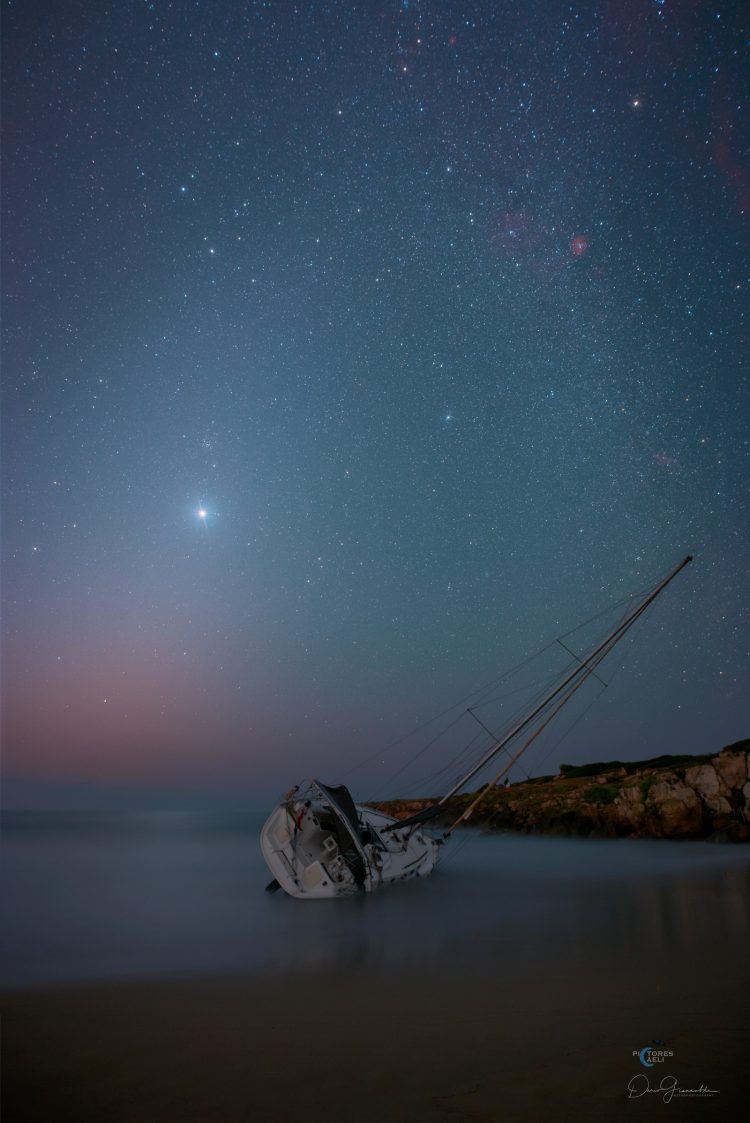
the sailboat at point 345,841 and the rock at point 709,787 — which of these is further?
the rock at point 709,787

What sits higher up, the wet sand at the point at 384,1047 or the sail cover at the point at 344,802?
the sail cover at the point at 344,802

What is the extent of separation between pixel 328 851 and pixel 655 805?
26.4 meters

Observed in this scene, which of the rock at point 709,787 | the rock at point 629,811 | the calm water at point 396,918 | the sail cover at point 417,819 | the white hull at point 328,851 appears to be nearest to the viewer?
the calm water at point 396,918

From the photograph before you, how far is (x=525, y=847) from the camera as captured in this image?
39.9 meters

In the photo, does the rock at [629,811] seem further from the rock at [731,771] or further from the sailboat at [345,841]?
the sailboat at [345,841]

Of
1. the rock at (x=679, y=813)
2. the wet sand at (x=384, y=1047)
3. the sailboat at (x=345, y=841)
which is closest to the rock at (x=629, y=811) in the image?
the rock at (x=679, y=813)

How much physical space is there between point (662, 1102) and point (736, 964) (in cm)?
695

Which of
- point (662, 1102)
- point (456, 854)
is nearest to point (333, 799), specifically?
point (662, 1102)

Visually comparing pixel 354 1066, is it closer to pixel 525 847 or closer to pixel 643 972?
pixel 643 972

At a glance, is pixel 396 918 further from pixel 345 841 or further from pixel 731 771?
pixel 731 771
